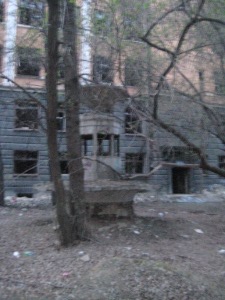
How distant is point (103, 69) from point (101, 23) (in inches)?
35.9

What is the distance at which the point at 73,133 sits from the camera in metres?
7.89

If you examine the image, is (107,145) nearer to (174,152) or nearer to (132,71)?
(174,152)

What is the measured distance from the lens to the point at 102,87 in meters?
8.35

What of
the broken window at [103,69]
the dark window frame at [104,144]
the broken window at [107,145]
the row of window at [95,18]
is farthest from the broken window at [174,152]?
the row of window at [95,18]

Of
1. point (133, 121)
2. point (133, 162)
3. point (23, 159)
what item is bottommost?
point (23, 159)

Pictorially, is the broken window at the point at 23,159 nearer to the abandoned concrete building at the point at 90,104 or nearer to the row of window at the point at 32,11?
the abandoned concrete building at the point at 90,104

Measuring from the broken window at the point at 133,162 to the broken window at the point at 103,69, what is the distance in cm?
719

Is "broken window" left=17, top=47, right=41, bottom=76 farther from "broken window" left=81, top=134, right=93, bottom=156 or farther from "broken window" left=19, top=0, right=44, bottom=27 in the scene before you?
"broken window" left=81, top=134, right=93, bottom=156

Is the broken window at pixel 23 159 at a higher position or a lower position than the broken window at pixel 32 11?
lower

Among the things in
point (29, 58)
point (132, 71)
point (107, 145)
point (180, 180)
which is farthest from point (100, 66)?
point (180, 180)

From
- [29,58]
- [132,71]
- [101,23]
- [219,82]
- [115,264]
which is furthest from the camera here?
[219,82]

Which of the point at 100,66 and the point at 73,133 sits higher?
the point at 100,66

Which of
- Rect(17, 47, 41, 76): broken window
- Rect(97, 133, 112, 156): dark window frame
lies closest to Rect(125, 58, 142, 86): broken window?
Rect(17, 47, 41, 76): broken window

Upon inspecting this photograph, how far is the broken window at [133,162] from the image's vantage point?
60.0 feet
